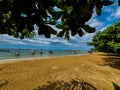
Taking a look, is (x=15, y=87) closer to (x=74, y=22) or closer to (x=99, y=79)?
(x=99, y=79)

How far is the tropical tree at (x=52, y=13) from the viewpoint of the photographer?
298cm

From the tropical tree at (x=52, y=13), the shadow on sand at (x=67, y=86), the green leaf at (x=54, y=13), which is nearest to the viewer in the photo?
the tropical tree at (x=52, y=13)

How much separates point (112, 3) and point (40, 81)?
459 inches

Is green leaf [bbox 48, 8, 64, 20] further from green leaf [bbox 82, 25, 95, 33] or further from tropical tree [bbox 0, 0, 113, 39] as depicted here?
green leaf [bbox 82, 25, 95, 33]

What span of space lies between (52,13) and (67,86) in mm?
9966

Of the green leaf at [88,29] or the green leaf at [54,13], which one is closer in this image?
the green leaf at [88,29]

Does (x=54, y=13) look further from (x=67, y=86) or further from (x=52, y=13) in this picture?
(x=67, y=86)

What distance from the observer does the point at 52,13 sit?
345cm

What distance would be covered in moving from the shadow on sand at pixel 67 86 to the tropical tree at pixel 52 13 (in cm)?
924

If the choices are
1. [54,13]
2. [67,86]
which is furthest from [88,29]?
[67,86]

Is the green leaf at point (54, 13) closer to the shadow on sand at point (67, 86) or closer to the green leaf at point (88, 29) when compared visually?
the green leaf at point (88, 29)

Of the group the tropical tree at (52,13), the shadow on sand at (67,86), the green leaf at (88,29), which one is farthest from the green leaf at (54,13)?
the shadow on sand at (67,86)

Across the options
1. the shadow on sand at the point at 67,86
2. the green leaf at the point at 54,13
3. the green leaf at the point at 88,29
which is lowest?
the shadow on sand at the point at 67,86

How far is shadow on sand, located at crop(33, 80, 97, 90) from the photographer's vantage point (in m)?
12.8
